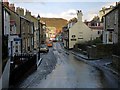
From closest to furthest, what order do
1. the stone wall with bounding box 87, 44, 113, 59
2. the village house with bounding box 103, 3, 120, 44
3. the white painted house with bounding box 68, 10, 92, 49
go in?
the stone wall with bounding box 87, 44, 113, 59
the village house with bounding box 103, 3, 120, 44
the white painted house with bounding box 68, 10, 92, 49

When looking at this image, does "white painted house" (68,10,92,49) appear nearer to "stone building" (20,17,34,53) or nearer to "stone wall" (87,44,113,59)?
"stone building" (20,17,34,53)

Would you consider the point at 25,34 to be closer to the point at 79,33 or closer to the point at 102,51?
the point at 102,51

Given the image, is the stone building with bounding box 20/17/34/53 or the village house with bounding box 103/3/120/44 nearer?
the village house with bounding box 103/3/120/44

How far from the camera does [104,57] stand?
39125 millimetres

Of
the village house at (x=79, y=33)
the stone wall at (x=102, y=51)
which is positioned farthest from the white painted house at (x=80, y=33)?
the stone wall at (x=102, y=51)

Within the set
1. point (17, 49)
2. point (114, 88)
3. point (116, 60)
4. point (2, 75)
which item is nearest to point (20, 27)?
point (17, 49)

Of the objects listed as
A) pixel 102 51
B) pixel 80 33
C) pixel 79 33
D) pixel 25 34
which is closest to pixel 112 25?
pixel 102 51

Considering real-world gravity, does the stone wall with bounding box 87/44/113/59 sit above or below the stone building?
below

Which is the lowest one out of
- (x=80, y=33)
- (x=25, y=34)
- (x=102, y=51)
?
(x=102, y=51)

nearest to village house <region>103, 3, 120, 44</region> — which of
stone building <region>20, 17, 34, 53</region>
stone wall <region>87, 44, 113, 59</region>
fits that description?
stone wall <region>87, 44, 113, 59</region>

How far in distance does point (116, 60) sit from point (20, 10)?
39932 millimetres

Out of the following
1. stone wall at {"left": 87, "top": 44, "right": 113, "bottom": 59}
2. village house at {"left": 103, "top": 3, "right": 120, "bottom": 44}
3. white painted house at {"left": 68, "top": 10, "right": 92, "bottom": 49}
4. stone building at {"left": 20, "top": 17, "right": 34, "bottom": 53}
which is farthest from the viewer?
white painted house at {"left": 68, "top": 10, "right": 92, "bottom": 49}

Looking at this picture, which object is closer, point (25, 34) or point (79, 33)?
point (25, 34)

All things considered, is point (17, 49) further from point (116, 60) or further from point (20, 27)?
point (116, 60)
